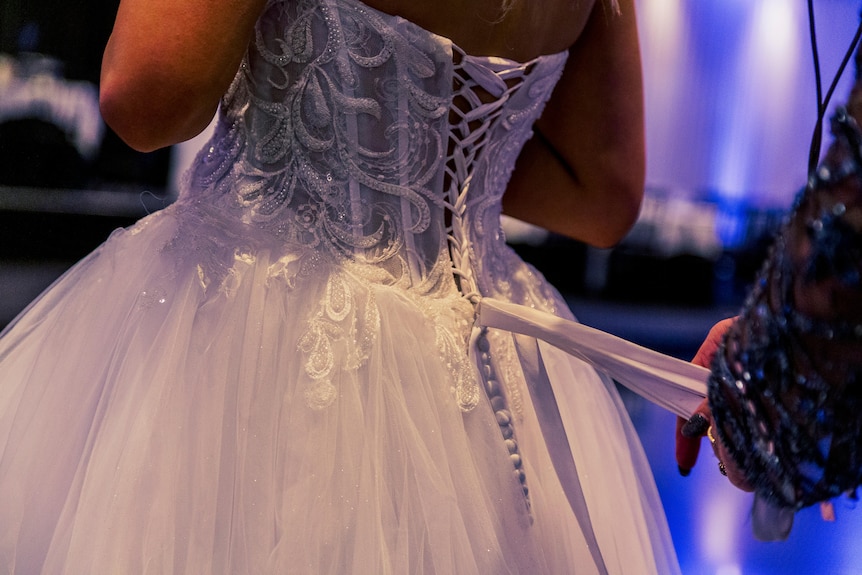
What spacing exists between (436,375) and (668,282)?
3748 mm

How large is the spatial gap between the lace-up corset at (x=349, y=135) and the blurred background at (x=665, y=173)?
1320 millimetres

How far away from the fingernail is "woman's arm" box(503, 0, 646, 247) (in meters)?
0.37

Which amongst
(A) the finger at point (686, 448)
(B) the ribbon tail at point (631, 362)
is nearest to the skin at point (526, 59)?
(B) the ribbon tail at point (631, 362)

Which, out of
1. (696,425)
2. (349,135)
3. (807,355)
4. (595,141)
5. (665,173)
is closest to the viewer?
(807,355)

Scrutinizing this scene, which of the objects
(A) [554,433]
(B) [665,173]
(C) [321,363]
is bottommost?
(B) [665,173]

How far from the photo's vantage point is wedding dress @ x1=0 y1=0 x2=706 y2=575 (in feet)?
1.79

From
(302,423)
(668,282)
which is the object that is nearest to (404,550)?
(302,423)

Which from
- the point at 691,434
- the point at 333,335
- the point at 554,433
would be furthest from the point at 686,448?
the point at 333,335

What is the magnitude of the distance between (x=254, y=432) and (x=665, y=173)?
12.9ft

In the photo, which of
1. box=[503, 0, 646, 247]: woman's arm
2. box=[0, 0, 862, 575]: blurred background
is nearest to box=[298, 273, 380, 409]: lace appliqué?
box=[503, 0, 646, 247]: woman's arm

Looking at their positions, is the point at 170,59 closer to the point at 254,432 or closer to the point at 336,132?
the point at 336,132

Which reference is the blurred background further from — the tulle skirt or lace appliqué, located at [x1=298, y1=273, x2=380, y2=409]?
lace appliqué, located at [x1=298, y1=273, x2=380, y2=409]

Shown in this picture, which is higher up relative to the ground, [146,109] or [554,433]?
[146,109]

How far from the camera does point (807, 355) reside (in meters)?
0.38
